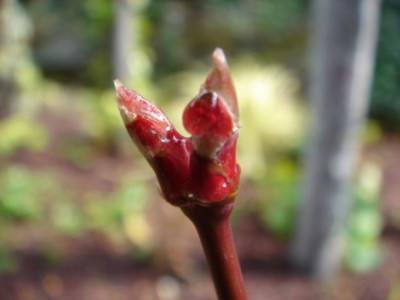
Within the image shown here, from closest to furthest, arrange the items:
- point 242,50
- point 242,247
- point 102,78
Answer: point 242,247, point 102,78, point 242,50

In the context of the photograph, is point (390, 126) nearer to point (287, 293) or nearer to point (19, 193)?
point (287, 293)

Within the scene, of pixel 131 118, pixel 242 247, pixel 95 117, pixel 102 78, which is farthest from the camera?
pixel 102 78

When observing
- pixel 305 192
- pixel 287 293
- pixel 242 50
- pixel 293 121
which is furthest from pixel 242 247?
pixel 242 50

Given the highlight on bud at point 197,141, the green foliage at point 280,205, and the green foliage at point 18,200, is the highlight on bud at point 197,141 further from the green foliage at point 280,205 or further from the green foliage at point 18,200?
the green foliage at point 18,200

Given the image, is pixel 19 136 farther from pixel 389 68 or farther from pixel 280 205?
pixel 389 68

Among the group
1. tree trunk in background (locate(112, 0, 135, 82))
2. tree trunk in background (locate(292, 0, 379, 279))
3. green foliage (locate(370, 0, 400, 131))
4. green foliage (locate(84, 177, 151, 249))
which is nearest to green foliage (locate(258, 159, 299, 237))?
tree trunk in background (locate(292, 0, 379, 279))
